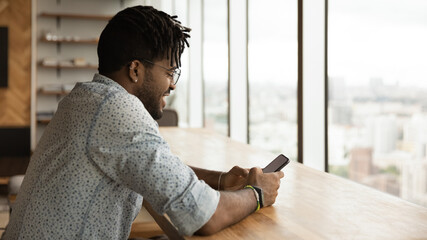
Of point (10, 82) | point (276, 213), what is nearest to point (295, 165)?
point (276, 213)

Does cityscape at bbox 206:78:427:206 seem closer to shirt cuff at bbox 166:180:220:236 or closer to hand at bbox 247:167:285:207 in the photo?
hand at bbox 247:167:285:207

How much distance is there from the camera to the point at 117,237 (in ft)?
4.39

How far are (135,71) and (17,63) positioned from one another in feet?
21.1

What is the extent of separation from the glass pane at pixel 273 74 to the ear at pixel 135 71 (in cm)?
241

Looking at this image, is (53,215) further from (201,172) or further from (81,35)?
(81,35)

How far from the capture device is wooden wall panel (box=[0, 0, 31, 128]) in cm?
725

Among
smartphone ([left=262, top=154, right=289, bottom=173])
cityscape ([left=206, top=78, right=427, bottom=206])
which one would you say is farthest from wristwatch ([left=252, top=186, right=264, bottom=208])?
cityscape ([left=206, top=78, right=427, bottom=206])

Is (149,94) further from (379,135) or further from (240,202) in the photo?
(379,135)

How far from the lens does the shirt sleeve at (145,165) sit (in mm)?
1194

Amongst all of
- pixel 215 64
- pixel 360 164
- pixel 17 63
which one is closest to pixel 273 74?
pixel 360 164

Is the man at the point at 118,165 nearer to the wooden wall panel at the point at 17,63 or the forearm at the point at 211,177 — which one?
the forearm at the point at 211,177

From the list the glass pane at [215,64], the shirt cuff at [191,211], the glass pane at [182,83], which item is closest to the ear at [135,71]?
the shirt cuff at [191,211]

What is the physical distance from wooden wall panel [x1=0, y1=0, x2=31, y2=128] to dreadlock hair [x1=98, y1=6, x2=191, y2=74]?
6.35 metres

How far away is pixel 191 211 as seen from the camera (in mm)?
1211
